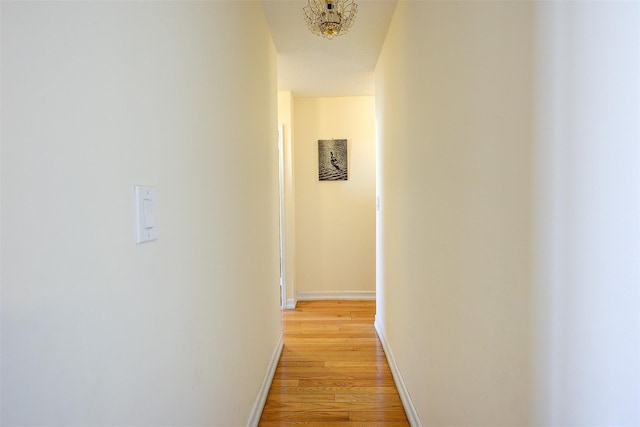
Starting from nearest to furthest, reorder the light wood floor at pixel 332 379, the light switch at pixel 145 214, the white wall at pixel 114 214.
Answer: the white wall at pixel 114 214, the light switch at pixel 145 214, the light wood floor at pixel 332 379

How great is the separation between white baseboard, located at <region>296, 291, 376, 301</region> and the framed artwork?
131 centimetres

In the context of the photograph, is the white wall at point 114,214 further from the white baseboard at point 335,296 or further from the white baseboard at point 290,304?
the white baseboard at point 335,296

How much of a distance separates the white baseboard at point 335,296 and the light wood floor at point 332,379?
603mm

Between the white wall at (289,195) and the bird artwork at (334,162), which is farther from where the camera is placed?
the bird artwork at (334,162)

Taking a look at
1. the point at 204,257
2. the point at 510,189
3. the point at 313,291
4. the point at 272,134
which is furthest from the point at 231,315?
the point at 313,291

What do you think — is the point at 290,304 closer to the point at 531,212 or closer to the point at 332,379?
the point at 332,379

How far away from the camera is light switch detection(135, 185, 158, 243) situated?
2.31 ft

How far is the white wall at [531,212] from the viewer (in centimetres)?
50

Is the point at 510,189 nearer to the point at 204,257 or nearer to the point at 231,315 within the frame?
the point at 204,257

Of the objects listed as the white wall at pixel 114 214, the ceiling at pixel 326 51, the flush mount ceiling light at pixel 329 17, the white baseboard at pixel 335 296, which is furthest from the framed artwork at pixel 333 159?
the white wall at pixel 114 214

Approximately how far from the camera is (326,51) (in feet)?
8.64

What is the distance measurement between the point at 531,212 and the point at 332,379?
6.26 ft

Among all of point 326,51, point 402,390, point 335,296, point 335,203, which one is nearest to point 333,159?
point 335,203

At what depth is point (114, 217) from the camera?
621 millimetres
